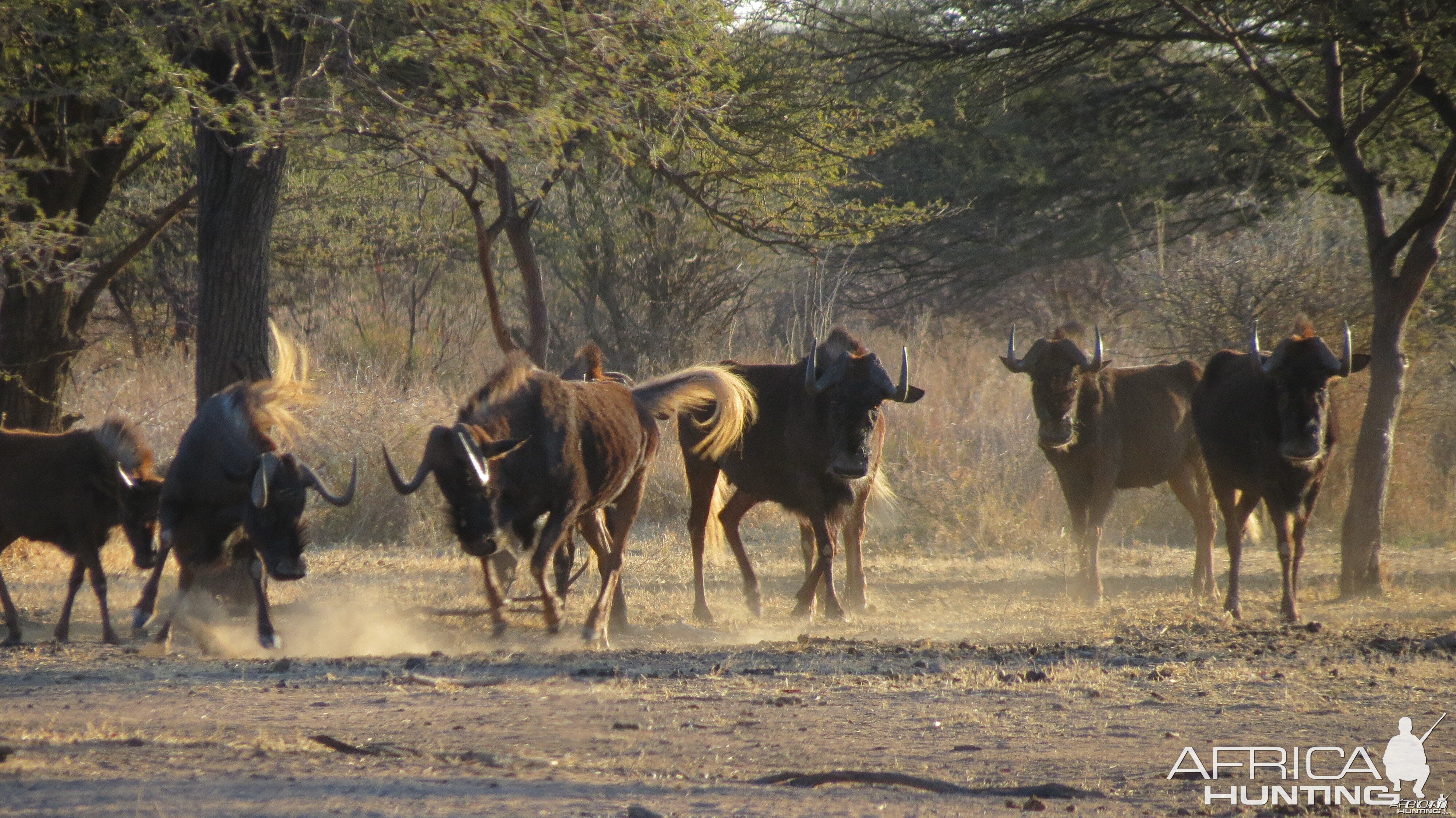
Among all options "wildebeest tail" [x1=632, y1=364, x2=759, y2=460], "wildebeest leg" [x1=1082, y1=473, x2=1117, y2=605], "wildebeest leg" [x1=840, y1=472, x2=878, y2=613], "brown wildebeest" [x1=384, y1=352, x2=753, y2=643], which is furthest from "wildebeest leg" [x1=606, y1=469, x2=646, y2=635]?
"wildebeest leg" [x1=1082, y1=473, x2=1117, y2=605]

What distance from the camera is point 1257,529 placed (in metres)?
11.5

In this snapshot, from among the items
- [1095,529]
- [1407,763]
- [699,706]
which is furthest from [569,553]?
[1407,763]

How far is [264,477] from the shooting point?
7078 millimetres

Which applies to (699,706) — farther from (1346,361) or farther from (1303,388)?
(1346,361)

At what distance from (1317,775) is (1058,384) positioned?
16.3ft

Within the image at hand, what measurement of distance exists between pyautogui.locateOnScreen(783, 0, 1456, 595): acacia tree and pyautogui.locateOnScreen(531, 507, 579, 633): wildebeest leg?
5.25m

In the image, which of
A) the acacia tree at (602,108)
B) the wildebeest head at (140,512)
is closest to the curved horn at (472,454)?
the wildebeest head at (140,512)

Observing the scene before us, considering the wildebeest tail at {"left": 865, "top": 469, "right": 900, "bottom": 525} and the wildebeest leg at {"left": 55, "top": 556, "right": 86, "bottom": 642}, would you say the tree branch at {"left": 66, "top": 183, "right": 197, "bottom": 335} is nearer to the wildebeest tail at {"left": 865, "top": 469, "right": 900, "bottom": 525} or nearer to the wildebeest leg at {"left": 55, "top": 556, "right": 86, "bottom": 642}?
the wildebeest leg at {"left": 55, "top": 556, "right": 86, "bottom": 642}

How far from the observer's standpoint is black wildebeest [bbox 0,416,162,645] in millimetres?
7770

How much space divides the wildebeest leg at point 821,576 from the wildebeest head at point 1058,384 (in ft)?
6.35

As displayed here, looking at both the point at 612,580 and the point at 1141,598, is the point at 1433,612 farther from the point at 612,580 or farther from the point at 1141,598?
the point at 612,580

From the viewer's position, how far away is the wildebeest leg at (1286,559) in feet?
27.9

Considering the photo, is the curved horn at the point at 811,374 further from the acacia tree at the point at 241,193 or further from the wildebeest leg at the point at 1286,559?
the acacia tree at the point at 241,193

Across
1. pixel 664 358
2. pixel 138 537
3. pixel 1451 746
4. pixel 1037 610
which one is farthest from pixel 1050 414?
pixel 664 358
